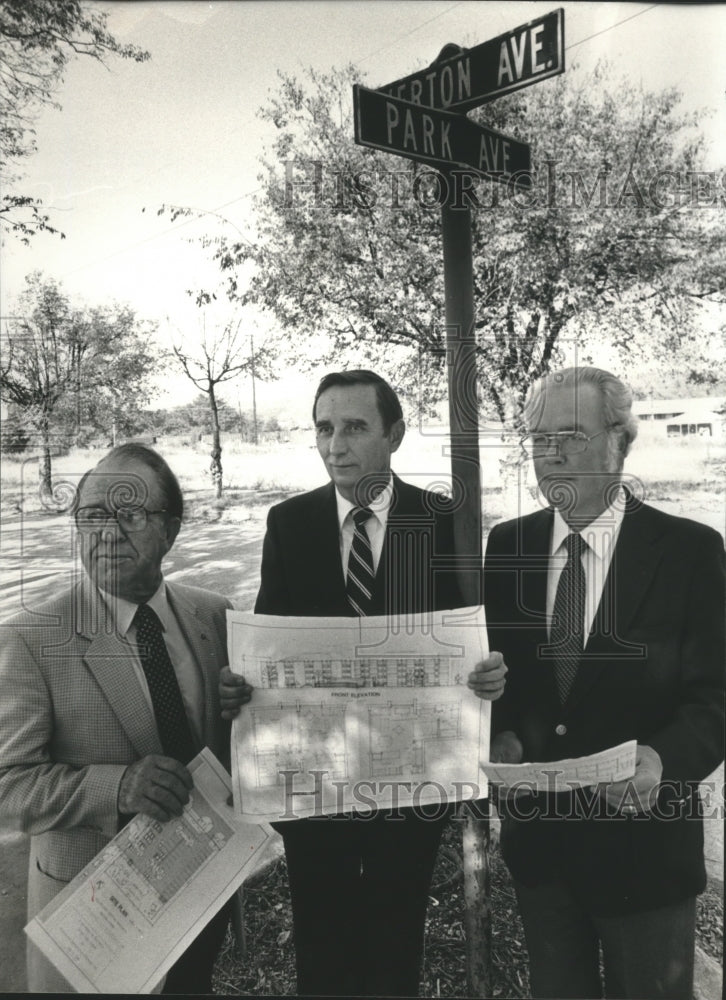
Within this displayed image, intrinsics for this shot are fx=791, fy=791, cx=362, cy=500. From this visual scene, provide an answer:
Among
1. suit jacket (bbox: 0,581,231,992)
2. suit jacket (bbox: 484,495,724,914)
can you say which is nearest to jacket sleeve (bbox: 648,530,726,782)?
suit jacket (bbox: 484,495,724,914)

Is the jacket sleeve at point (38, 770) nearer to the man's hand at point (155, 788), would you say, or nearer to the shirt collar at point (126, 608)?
the man's hand at point (155, 788)

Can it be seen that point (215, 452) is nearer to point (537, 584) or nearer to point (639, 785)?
point (537, 584)

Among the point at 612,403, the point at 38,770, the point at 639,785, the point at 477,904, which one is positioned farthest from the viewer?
the point at 477,904

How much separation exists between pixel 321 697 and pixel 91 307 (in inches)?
53.0

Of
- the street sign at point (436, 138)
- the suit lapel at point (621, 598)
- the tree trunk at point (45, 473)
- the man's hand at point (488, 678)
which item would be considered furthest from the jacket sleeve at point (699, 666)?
the tree trunk at point (45, 473)

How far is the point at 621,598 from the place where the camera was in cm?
231

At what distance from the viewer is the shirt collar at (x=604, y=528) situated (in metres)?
2.34

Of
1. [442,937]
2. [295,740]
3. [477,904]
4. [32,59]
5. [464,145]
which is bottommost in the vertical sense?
[442,937]

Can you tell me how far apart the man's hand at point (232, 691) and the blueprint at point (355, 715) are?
3cm

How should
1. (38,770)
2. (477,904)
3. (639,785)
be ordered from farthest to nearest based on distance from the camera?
(477,904) < (639,785) < (38,770)

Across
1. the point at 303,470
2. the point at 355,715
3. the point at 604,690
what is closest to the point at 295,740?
the point at 355,715

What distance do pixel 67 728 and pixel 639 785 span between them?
1.60 metres

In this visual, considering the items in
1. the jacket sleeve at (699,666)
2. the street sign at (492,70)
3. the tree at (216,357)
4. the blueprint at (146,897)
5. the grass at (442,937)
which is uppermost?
the street sign at (492,70)

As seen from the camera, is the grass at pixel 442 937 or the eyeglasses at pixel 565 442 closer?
the eyeglasses at pixel 565 442
